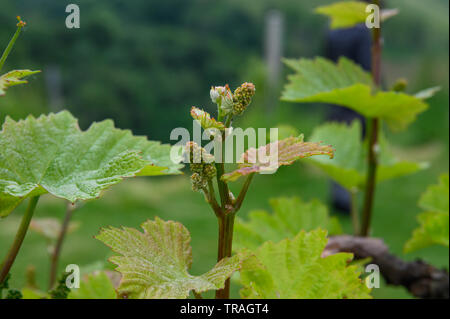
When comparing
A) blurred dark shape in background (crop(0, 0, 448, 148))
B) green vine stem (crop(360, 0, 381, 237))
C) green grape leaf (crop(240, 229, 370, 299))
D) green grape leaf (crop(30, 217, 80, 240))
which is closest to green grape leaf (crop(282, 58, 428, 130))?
green vine stem (crop(360, 0, 381, 237))

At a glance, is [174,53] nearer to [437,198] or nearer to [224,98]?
[437,198]

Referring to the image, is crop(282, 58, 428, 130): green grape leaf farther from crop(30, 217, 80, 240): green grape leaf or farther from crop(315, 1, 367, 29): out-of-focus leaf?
crop(30, 217, 80, 240): green grape leaf

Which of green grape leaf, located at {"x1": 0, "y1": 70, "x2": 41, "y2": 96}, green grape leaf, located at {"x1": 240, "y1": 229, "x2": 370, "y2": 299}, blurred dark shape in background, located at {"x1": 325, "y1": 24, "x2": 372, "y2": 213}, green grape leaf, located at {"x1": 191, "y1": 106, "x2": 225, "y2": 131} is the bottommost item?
green grape leaf, located at {"x1": 240, "y1": 229, "x2": 370, "y2": 299}

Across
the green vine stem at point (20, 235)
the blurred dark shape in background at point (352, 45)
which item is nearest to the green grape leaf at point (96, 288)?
the green vine stem at point (20, 235)

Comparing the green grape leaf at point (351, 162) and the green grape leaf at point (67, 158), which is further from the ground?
the green grape leaf at point (351, 162)

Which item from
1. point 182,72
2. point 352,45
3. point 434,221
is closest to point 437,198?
point 434,221

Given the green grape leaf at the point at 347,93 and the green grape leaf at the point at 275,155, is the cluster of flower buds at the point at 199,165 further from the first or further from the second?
the green grape leaf at the point at 347,93
